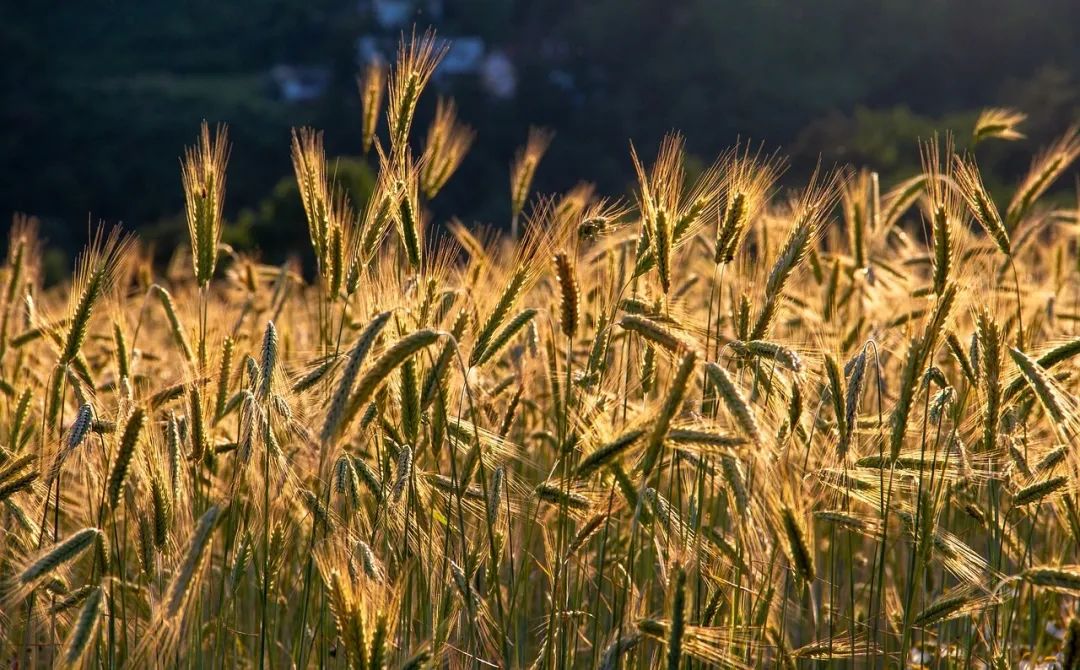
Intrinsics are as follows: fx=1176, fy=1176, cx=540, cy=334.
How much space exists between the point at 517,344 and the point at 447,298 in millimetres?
397

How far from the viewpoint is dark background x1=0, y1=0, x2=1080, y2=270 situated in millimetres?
36875

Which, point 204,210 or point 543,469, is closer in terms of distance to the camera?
point 204,210

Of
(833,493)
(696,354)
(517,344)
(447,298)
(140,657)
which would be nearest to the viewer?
(696,354)

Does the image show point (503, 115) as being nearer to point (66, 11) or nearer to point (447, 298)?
point (66, 11)

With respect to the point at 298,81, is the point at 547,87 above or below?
below

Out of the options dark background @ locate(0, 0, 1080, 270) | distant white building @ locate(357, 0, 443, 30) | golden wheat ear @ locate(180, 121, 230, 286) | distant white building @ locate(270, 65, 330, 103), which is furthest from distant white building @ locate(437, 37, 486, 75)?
golden wheat ear @ locate(180, 121, 230, 286)

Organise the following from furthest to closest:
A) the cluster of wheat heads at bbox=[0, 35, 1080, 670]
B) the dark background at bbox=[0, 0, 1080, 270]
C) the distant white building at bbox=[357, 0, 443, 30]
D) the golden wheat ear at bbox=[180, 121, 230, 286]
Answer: the distant white building at bbox=[357, 0, 443, 30]
the dark background at bbox=[0, 0, 1080, 270]
the golden wheat ear at bbox=[180, 121, 230, 286]
the cluster of wheat heads at bbox=[0, 35, 1080, 670]

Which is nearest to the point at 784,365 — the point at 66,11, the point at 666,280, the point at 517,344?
the point at 666,280

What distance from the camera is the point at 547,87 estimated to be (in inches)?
1700

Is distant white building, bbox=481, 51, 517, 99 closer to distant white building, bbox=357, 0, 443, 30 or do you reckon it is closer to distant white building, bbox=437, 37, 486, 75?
distant white building, bbox=437, 37, 486, 75

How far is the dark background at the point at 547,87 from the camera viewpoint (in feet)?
121

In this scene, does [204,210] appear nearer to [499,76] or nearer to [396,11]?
[499,76]

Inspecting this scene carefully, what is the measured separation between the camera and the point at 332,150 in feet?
128

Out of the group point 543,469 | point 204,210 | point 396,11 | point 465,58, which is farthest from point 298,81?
point 204,210
